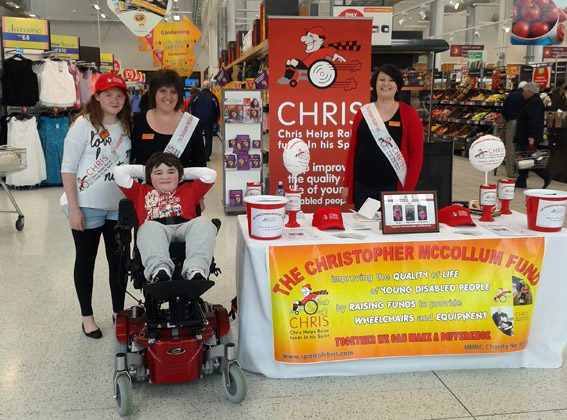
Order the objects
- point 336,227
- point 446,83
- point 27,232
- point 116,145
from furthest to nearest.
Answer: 1. point 446,83
2. point 27,232
3. point 116,145
4. point 336,227

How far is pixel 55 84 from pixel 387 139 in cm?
631

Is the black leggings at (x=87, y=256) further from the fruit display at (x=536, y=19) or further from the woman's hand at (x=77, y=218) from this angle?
the fruit display at (x=536, y=19)

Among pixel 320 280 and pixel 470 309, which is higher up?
pixel 320 280

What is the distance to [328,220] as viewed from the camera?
2732mm

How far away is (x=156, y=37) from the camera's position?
14.1 metres

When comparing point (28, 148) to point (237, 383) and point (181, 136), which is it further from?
point (237, 383)

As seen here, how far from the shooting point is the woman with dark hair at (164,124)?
9.49 ft

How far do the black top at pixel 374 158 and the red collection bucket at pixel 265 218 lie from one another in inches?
39.1

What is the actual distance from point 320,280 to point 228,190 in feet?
13.1

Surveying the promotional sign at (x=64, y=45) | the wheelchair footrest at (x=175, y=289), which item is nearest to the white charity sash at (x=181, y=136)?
the wheelchair footrest at (x=175, y=289)

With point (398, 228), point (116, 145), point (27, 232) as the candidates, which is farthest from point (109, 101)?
point (27, 232)

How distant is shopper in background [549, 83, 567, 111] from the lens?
9.66 meters

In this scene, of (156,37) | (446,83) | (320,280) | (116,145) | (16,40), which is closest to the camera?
(320,280)

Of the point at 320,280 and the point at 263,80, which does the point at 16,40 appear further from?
the point at 320,280
